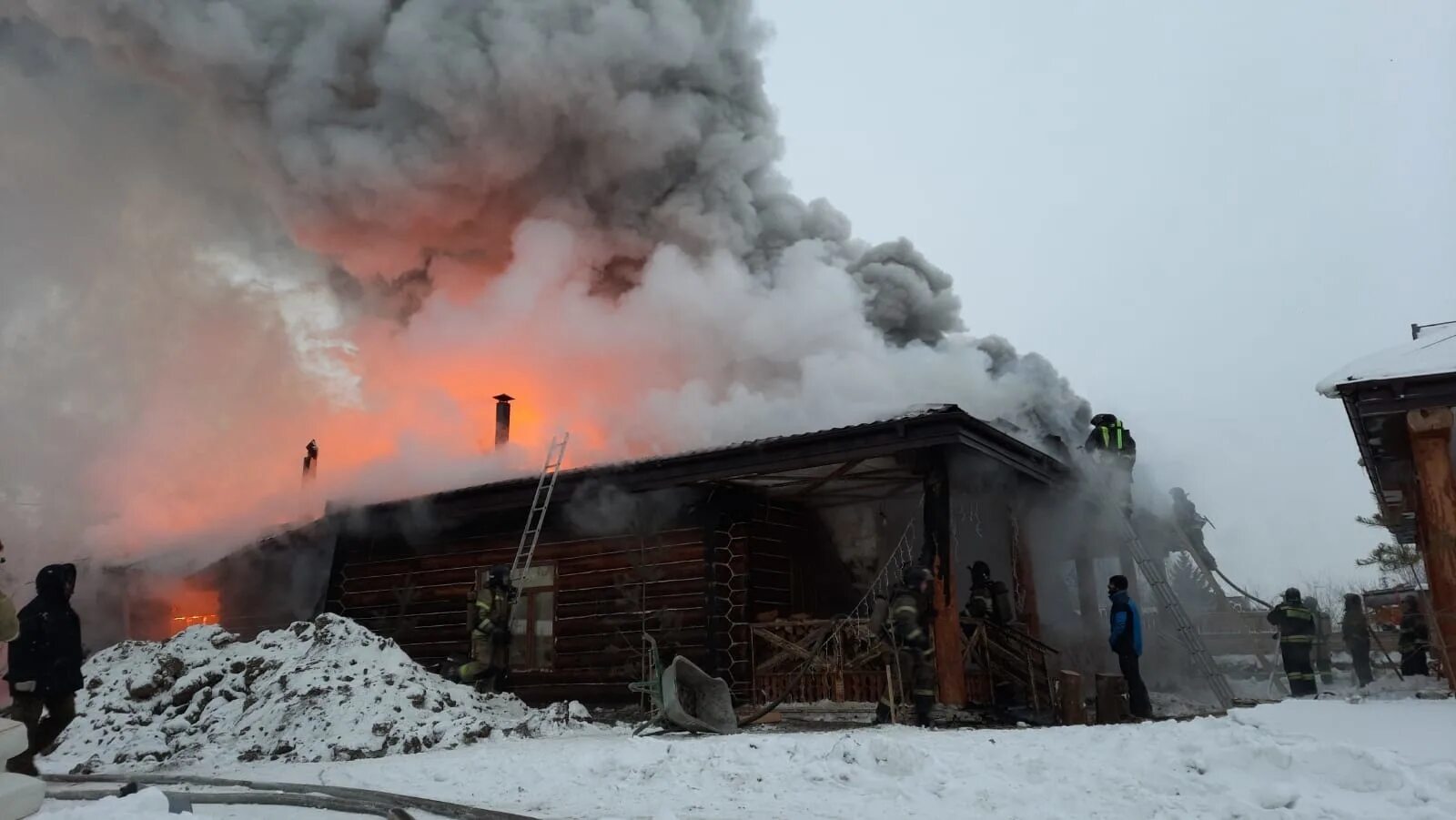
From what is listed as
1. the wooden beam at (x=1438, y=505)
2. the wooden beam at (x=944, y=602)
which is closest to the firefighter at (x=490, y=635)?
the wooden beam at (x=944, y=602)

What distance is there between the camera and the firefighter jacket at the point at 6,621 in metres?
6.38

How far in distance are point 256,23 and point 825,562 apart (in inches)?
657

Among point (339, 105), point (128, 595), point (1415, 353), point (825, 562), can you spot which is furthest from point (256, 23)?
point (1415, 353)

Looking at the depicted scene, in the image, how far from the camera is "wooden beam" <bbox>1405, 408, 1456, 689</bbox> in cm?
729

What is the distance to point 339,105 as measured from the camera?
19547 millimetres

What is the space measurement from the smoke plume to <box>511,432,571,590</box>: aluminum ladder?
70.4 inches

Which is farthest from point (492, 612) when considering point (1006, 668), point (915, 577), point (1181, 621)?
point (1181, 621)

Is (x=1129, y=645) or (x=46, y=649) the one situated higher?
(x=46, y=649)

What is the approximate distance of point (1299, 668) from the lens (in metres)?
9.91

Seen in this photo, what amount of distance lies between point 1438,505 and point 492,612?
10762 mm

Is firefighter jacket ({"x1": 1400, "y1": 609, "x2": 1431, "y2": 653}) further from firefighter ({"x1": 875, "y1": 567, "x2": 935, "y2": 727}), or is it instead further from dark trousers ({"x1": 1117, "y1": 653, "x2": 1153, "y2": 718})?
firefighter ({"x1": 875, "y1": 567, "x2": 935, "y2": 727})

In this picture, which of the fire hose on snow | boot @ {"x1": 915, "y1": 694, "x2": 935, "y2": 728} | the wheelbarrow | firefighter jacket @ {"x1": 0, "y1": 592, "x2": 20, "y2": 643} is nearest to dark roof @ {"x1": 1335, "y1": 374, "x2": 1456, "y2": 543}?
boot @ {"x1": 915, "y1": 694, "x2": 935, "y2": 728}

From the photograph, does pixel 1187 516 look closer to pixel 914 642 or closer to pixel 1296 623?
pixel 1296 623

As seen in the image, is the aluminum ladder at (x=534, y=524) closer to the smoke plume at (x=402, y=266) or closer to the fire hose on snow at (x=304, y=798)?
the smoke plume at (x=402, y=266)
